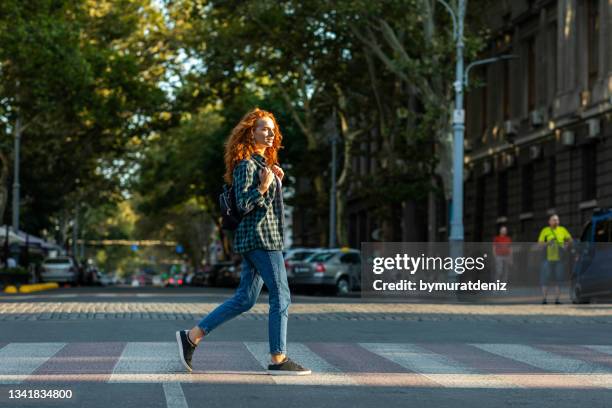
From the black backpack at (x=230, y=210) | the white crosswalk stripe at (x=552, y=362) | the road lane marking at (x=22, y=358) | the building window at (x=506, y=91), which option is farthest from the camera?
the building window at (x=506, y=91)

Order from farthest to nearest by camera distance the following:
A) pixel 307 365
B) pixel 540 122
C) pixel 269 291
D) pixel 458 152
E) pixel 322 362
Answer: pixel 540 122 < pixel 458 152 < pixel 322 362 < pixel 307 365 < pixel 269 291

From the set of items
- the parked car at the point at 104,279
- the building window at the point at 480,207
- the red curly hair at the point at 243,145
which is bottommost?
the parked car at the point at 104,279

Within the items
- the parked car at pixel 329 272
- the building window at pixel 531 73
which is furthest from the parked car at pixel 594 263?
the building window at pixel 531 73

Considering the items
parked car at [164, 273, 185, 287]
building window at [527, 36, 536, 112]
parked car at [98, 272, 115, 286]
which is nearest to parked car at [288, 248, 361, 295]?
building window at [527, 36, 536, 112]

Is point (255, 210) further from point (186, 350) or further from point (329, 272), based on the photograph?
point (329, 272)

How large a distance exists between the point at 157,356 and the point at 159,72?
39.4 m

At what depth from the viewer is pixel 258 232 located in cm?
937

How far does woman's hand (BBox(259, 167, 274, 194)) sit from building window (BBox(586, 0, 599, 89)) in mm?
28873

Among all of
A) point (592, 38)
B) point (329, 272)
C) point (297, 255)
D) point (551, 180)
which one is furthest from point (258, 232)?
point (551, 180)

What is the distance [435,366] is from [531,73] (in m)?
33.9

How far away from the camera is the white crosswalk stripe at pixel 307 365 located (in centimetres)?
916

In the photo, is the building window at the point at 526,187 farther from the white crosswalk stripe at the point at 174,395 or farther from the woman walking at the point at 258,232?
the white crosswalk stripe at the point at 174,395

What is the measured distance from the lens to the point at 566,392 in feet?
28.7

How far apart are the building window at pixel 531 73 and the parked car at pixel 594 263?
60.7 feet
